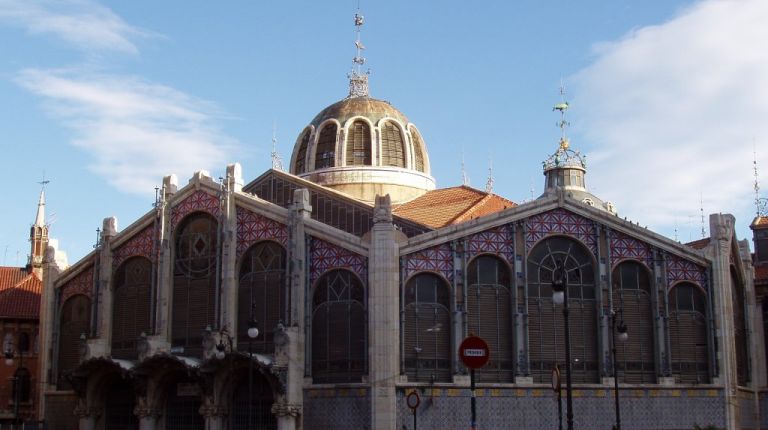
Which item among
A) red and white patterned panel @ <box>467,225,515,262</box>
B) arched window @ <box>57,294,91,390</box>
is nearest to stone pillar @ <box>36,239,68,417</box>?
arched window @ <box>57,294,91,390</box>

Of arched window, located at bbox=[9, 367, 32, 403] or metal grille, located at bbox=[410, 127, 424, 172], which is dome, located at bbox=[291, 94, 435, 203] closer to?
metal grille, located at bbox=[410, 127, 424, 172]

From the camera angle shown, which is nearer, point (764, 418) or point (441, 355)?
point (441, 355)

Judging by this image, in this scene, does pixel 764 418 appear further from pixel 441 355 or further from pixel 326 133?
pixel 326 133

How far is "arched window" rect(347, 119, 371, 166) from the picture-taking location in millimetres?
67062

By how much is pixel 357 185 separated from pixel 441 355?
1751cm

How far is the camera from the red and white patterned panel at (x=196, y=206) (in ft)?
190

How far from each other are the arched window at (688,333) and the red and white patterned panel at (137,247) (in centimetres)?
2824

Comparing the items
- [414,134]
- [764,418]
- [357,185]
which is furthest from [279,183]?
[764,418]

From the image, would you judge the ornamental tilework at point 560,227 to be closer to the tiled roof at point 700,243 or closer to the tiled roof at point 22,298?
the tiled roof at point 700,243

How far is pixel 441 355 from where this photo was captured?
51.4 meters

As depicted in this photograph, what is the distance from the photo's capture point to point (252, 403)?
5366 centimetres

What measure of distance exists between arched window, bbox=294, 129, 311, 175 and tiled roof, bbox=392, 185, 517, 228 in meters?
8.22

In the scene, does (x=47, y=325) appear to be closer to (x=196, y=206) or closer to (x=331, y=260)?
(x=196, y=206)

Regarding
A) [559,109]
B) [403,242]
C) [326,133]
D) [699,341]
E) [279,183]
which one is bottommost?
[699,341]
